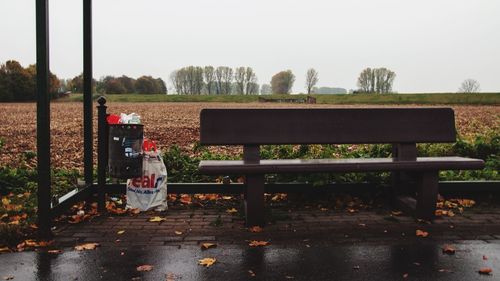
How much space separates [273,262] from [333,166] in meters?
1.33

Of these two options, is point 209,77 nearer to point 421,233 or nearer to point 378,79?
point 378,79

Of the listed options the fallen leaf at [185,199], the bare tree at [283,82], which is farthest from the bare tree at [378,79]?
the fallen leaf at [185,199]

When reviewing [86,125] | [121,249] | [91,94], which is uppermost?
[91,94]

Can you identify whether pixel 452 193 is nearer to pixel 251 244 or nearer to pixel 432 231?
pixel 432 231

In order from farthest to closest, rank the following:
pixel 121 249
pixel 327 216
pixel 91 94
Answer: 1. pixel 91 94
2. pixel 327 216
3. pixel 121 249

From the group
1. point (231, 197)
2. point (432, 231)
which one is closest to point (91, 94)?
point (231, 197)

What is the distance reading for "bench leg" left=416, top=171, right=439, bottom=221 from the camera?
489 centimetres

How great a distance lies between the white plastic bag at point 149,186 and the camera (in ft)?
17.4

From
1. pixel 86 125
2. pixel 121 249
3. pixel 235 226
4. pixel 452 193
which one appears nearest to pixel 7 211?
pixel 86 125

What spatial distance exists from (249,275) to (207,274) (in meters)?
0.30

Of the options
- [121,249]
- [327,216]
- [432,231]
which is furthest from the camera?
[327,216]

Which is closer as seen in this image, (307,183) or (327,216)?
(327,216)

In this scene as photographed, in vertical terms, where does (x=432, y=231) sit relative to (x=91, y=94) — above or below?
below

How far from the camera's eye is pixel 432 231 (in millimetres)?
4555
